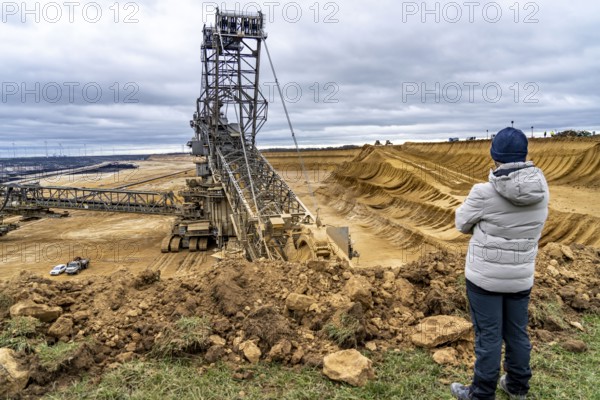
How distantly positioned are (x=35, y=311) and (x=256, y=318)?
2.59 meters

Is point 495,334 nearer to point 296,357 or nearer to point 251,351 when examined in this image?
point 296,357

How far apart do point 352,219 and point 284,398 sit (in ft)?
83.4

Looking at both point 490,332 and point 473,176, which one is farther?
point 473,176

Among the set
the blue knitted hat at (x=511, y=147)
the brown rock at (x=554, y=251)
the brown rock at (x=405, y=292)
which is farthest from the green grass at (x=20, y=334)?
the brown rock at (x=554, y=251)

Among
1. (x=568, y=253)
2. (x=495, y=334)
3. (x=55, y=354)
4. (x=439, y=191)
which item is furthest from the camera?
(x=439, y=191)

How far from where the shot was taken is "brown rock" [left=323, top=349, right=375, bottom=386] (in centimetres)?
371

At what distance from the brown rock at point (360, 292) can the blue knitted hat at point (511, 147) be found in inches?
98.7

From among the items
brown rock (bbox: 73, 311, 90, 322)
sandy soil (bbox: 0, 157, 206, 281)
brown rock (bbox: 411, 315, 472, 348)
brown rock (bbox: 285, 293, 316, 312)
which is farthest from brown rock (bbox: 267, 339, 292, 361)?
sandy soil (bbox: 0, 157, 206, 281)

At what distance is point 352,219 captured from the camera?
28.6 m

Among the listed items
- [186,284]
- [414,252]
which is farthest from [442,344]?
[414,252]

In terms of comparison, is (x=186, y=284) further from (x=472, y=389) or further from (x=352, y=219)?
(x=352, y=219)

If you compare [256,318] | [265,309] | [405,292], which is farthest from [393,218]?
[256,318]

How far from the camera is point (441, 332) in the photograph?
436 cm

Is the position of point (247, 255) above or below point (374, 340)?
below
